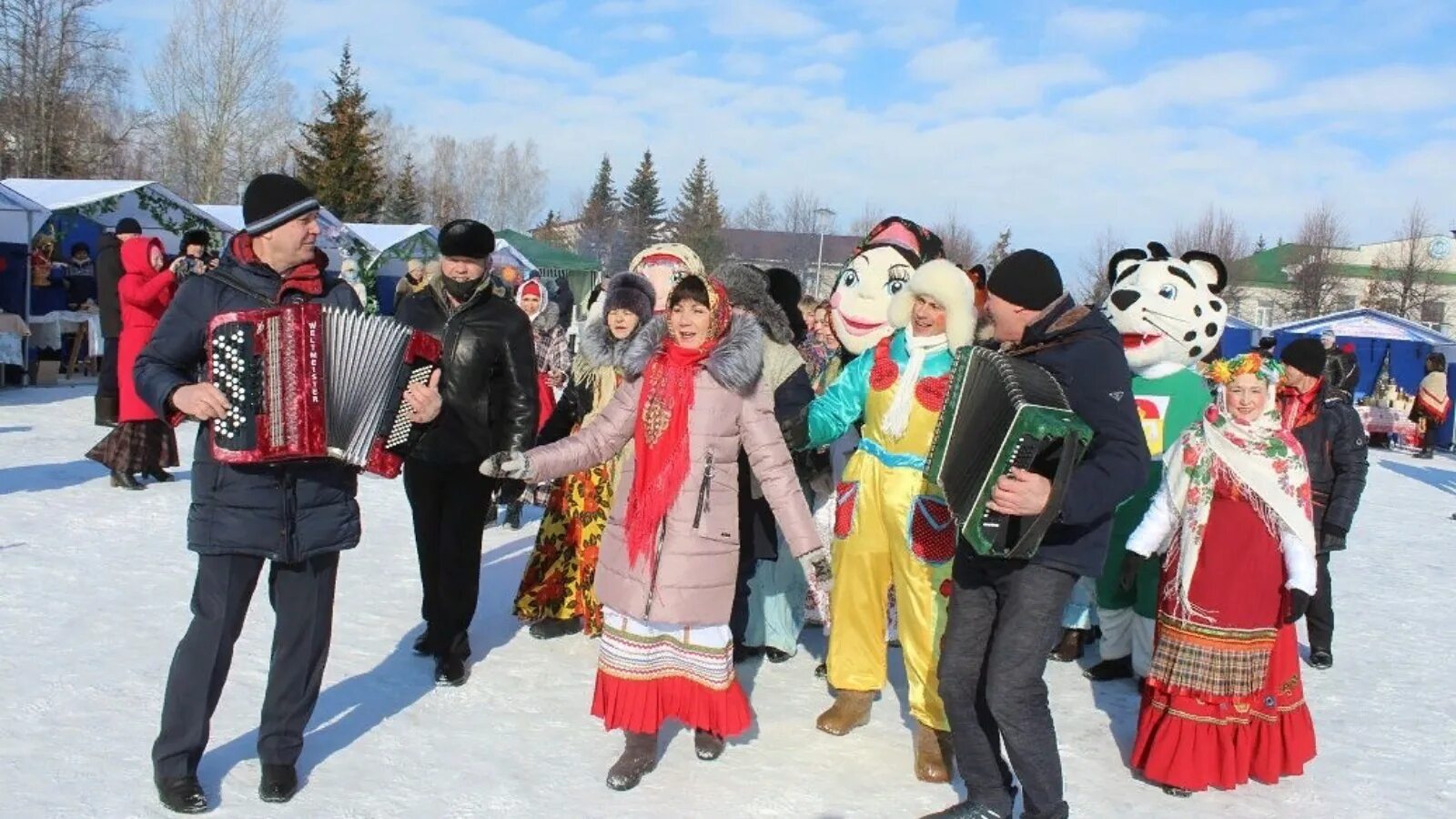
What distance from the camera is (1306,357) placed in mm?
5836

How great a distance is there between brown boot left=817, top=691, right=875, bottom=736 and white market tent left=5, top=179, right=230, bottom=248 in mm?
13866

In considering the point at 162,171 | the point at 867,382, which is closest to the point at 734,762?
the point at 867,382

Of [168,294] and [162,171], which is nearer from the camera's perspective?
[168,294]

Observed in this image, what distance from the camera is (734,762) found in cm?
427

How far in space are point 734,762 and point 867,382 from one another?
160 centimetres

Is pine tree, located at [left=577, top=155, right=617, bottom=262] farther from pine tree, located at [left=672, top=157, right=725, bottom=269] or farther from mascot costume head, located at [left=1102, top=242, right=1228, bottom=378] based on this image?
mascot costume head, located at [left=1102, top=242, right=1228, bottom=378]

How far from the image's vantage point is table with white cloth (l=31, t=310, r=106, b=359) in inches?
579

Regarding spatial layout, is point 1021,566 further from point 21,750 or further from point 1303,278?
point 1303,278

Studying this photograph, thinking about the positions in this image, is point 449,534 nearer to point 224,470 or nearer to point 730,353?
point 224,470

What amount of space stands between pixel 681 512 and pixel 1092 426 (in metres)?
1.48

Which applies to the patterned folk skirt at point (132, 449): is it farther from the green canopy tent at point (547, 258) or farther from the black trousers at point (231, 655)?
the green canopy tent at point (547, 258)

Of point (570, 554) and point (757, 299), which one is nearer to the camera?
point (757, 299)

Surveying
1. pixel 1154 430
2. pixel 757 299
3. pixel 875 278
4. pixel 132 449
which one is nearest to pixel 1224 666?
pixel 1154 430

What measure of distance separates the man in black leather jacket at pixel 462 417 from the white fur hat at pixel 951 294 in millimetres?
1726
